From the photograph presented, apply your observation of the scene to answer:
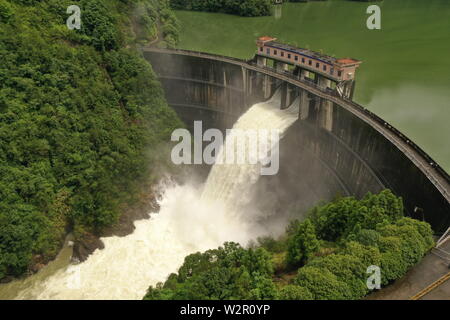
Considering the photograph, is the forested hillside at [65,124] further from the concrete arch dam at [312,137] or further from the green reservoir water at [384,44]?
the green reservoir water at [384,44]

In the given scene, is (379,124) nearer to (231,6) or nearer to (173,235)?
(173,235)

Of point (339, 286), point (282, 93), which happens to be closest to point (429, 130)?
point (282, 93)

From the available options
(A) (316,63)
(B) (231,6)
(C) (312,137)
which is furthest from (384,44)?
(C) (312,137)

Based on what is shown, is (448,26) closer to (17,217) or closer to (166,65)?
(166,65)

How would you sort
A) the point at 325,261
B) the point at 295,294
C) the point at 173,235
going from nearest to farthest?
the point at 295,294, the point at 325,261, the point at 173,235

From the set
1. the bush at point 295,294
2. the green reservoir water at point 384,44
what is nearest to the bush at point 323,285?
the bush at point 295,294

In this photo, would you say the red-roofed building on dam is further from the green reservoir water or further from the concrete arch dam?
the green reservoir water

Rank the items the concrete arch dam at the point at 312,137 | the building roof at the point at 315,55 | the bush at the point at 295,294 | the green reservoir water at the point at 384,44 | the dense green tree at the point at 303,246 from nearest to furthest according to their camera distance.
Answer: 1. the bush at the point at 295,294
2. the dense green tree at the point at 303,246
3. the concrete arch dam at the point at 312,137
4. the building roof at the point at 315,55
5. the green reservoir water at the point at 384,44
